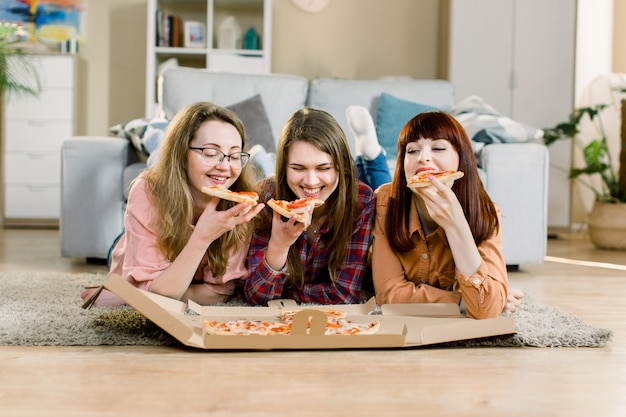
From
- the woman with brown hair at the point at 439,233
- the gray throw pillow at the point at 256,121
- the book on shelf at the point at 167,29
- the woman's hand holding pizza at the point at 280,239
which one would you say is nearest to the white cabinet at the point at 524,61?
the book on shelf at the point at 167,29

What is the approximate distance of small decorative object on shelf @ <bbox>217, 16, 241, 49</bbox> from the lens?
5.54 meters

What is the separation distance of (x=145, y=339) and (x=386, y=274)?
669 millimetres

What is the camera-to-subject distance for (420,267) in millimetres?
2061

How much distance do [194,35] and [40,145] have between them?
4.38 feet

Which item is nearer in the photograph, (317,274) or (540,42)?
(317,274)

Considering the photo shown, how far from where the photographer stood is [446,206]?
1778 mm

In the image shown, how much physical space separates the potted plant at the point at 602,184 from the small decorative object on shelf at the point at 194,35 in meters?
2.51

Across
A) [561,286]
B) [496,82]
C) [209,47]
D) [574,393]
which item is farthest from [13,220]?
[574,393]

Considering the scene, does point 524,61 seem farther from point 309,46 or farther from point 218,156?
point 218,156

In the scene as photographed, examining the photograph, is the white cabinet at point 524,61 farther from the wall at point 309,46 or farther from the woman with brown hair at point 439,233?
the woman with brown hair at point 439,233

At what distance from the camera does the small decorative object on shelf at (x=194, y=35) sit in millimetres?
5496

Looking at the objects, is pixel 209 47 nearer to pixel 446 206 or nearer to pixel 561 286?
pixel 561 286

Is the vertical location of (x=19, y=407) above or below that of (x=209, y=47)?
below

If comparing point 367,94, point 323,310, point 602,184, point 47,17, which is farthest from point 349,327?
point 47,17
